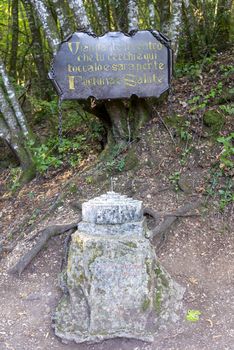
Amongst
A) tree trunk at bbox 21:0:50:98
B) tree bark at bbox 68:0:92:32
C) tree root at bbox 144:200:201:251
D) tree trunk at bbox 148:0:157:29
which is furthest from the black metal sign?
tree trunk at bbox 21:0:50:98

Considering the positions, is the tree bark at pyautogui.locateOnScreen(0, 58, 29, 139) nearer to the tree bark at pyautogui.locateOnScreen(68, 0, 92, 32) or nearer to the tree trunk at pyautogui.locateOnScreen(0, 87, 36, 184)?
the tree trunk at pyautogui.locateOnScreen(0, 87, 36, 184)

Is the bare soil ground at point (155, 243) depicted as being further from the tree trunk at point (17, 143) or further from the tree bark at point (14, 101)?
the tree bark at point (14, 101)

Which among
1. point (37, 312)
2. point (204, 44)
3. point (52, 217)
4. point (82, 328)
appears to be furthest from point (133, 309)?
point (204, 44)

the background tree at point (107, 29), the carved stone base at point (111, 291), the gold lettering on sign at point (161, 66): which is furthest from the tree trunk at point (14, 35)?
the carved stone base at point (111, 291)

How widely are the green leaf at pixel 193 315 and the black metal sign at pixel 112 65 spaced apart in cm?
278

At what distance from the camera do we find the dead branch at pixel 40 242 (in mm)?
4844

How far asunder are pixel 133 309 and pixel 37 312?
3.59 ft

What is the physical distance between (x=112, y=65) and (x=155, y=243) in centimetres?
233

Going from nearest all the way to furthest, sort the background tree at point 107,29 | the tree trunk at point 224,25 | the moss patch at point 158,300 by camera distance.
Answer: the moss patch at point 158,300 → the background tree at point 107,29 → the tree trunk at point 224,25

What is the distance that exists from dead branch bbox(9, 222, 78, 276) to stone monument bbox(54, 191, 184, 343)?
1.08 m

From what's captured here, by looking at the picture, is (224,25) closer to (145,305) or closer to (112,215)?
(112,215)

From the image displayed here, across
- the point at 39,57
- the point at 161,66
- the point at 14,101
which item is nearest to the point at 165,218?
the point at 161,66

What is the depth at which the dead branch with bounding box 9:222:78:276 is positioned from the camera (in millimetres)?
4844

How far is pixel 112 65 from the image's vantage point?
5.25m
